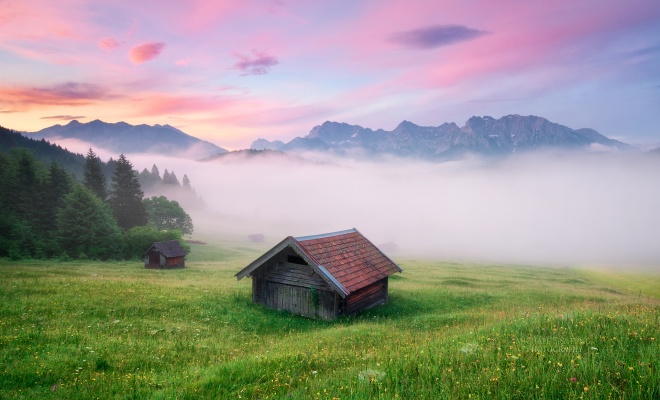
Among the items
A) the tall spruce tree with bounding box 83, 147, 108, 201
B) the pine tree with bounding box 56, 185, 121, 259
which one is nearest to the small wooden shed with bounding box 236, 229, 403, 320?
the pine tree with bounding box 56, 185, 121, 259

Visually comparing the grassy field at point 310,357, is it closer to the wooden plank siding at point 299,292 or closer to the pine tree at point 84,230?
the wooden plank siding at point 299,292

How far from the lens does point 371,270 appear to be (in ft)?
76.2

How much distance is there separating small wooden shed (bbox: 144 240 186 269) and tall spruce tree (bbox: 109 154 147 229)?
26.5m

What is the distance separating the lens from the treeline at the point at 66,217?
54.2 meters

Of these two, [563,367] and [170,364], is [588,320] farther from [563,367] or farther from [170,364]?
[170,364]

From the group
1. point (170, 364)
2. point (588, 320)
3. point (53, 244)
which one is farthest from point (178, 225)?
point (588, 320)

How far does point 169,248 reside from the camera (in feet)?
179

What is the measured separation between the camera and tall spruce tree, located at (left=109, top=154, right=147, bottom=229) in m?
75.2

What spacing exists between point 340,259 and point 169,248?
4235 centimetres

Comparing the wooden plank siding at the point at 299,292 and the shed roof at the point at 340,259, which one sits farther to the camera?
the wooden plank siding at the point at 299,292

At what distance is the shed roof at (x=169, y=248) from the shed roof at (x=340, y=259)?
36257 millimetres

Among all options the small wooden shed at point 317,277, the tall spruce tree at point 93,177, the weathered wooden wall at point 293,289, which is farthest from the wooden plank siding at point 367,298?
the tall spruce tree at point 93,177

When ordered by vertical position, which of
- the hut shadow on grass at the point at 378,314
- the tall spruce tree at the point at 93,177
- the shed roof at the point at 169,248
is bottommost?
the shed roof at the point at 169,248

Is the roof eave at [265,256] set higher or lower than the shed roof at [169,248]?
higher
